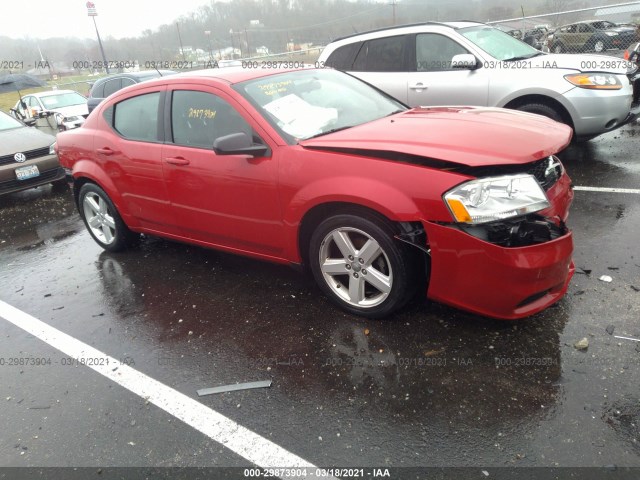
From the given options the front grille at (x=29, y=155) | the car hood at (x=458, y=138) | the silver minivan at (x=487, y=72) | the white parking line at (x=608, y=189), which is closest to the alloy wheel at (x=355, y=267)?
the car hood at (x=458, y=138)

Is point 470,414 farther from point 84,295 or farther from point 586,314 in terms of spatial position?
point 84,295

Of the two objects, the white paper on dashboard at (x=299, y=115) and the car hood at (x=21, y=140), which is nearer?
the white paper on dashboard at (x=299, y=115)

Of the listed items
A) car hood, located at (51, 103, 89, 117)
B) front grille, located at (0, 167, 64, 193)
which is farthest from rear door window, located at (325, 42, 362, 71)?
car hood, located at (51, 103, 89, 117)

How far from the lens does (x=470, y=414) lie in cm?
228

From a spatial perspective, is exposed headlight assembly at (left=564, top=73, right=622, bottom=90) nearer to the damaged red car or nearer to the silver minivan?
the silver minivan

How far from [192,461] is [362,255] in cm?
148

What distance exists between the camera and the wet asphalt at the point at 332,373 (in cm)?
216

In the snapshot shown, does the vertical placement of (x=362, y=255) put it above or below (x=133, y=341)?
above

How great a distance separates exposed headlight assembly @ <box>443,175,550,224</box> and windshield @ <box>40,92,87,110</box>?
14.8 m

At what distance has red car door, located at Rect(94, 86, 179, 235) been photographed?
3.85 metres

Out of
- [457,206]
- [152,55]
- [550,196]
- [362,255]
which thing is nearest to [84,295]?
[362,255]

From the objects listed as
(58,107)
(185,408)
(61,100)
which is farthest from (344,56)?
(61,100)

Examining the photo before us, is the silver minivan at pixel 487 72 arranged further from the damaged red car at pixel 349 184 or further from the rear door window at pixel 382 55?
the damaged red car at pixel 349 184

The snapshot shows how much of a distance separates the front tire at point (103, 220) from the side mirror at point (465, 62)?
436 centimetres
